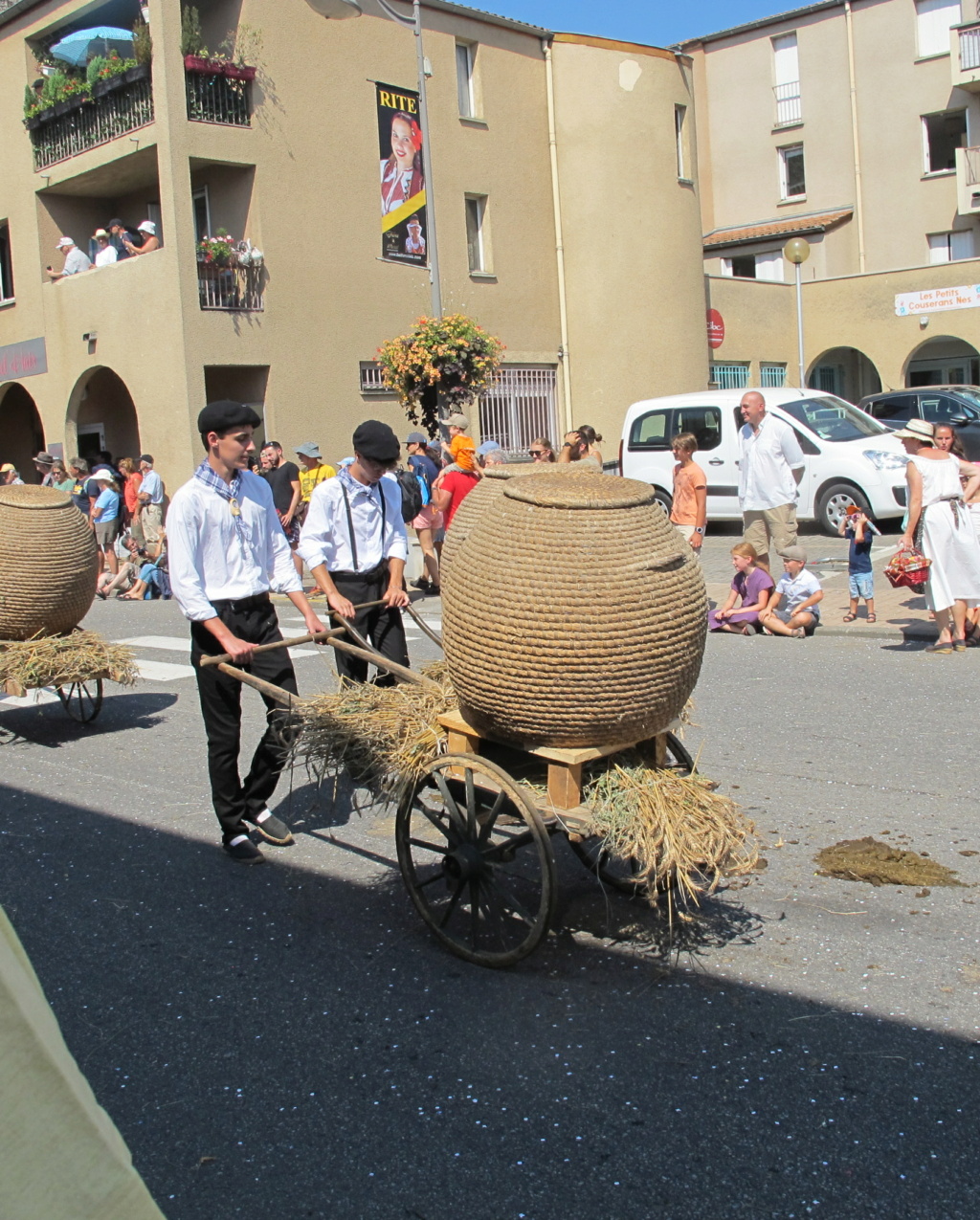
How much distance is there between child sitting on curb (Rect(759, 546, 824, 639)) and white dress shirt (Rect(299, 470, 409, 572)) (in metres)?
5.50

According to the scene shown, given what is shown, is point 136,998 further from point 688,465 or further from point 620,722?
point 688,465

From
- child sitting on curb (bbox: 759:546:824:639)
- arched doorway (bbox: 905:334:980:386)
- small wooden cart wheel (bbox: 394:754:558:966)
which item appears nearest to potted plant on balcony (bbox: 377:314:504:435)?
child sitting on curb (bbox: 759:546:824:639)

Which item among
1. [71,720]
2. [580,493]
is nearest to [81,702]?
[71,720]

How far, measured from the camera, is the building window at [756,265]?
1374 inches

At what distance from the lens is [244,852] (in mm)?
5598

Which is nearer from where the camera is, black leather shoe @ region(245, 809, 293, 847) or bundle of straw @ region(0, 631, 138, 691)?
black leather shoe @ region(245, 809, 293, 847)

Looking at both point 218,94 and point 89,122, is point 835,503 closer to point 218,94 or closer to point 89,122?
point 218,94

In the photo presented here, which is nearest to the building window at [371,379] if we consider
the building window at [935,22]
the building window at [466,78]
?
the building window at [466,78]

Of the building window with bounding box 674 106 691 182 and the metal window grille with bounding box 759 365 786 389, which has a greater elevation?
the building window with bounding box 674 106 691 182

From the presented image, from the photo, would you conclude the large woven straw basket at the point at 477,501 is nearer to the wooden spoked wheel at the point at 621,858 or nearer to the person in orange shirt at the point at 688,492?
the wooden spoked wheel at the point at 621,858

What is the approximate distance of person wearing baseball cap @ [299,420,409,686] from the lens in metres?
6.14

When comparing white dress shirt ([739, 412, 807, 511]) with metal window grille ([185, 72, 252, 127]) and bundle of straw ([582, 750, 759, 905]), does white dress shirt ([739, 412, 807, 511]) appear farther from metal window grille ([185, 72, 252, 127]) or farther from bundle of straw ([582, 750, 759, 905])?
metal window grille ([185, 72, 252, 127])

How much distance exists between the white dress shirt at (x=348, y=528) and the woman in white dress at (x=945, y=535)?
5100mm

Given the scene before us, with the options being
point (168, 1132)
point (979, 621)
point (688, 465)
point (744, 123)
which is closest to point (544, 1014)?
point (168, 1132)
